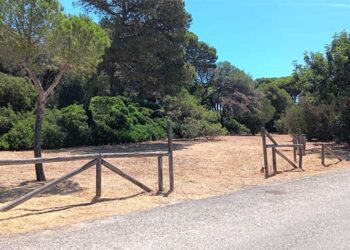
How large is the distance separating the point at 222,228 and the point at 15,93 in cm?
2115

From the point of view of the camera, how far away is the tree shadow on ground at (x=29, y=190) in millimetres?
11619

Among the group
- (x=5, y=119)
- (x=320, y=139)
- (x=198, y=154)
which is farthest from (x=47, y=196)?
(x=320, y=139)

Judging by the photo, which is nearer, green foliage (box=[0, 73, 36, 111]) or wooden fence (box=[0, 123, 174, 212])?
wooden fence (box=[0, 123, 174, 212])

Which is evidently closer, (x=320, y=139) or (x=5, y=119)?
(x=5, y=119)

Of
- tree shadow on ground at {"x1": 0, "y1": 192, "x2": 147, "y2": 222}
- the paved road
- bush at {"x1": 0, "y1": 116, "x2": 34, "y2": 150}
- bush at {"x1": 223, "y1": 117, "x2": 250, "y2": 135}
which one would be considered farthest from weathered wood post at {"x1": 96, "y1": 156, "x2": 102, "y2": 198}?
bush at {"x1": 223, "y1": 117, "x2": 250, "y2": 135}

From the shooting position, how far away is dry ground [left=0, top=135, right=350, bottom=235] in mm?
9367

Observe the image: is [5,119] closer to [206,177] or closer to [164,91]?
[164,91]

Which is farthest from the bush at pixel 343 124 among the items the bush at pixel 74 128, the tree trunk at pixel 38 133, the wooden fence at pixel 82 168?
the tree trunk at pixel 38 133

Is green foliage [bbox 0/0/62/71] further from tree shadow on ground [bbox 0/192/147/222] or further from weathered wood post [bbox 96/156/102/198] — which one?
tree shadow on ground [bbox 0/192/147/222]

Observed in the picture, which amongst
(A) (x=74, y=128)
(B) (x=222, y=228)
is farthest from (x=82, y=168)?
(A) (x=74, y=128)

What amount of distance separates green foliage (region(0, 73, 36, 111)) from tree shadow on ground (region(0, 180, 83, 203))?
1385 centimetres

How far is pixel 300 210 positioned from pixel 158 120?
84.9ft

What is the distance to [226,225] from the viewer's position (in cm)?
820

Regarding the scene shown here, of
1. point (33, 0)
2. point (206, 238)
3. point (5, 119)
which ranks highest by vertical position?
point (33, 0)
